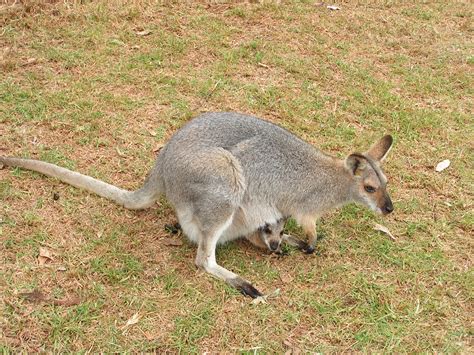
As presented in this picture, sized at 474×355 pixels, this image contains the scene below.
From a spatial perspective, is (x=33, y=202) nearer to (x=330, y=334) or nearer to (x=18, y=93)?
(x=18, y=93)

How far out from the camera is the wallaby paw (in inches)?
142

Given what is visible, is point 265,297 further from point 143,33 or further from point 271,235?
point 143,33

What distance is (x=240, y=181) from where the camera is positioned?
370 centimetres

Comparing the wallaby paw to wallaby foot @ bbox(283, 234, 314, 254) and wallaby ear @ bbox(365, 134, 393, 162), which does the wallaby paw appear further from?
wallaby ear @ bbox(365, 134, 393, 162)

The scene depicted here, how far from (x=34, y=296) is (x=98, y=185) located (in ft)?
3.23

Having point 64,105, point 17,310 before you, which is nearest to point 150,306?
point 17,310

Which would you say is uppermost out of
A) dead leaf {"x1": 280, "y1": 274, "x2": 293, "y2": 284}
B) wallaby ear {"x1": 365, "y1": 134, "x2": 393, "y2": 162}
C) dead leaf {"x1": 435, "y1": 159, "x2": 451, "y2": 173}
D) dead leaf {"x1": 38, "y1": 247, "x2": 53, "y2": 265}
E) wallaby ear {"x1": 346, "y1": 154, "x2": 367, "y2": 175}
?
wallaby ear {"x1": 365, "y1": 134, "x2": 393, "y2": 162}

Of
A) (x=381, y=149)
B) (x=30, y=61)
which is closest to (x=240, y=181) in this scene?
(x=381, y=149)

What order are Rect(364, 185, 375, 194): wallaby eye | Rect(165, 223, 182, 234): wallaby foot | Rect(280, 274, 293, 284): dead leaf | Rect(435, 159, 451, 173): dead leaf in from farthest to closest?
1. Rect(435, 159, 451, 173): dead leaf
2. Rect(165, 223, 182, 234): wallaby foot
3. Rect(364, 185, 375, 194): wallaby eye
4. Rect(280, 274, 293, 284): dead leaf

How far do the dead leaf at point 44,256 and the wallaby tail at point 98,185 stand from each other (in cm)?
61

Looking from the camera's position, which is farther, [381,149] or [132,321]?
[381,149]

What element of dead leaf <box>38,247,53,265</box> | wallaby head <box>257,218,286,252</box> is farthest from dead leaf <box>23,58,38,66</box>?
wallaby head <box>257,218,286,252</box>

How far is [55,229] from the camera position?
391cm

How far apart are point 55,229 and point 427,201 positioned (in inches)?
115
